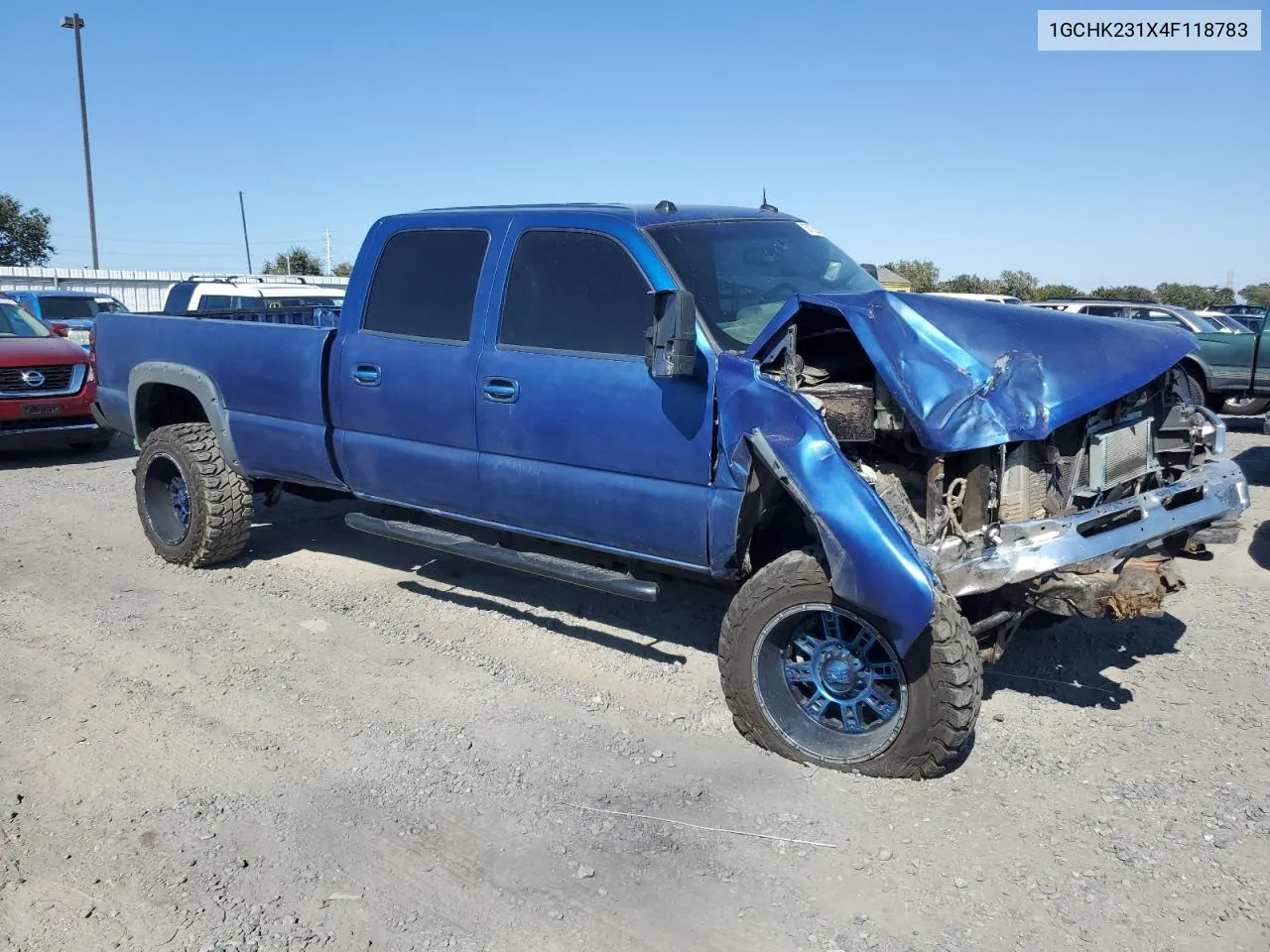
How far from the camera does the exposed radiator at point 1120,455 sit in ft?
12.8

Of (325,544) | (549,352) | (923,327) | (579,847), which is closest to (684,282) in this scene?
(549,352)

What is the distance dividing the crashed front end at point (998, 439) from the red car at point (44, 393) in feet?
29.7

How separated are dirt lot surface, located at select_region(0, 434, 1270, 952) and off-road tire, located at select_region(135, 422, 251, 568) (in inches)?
25.2

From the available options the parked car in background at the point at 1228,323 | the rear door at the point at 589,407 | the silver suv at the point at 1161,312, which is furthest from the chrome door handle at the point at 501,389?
the parked car in background at the point at 1228,323

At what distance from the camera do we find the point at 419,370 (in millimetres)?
4895

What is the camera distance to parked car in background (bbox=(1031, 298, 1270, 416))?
33.7ft

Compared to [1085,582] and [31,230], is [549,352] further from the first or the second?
[31,230]

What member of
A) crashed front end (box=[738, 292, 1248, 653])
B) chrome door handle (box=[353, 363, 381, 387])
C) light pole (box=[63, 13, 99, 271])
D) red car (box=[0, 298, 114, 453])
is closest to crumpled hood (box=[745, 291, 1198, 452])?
crashed front end (box=[738, 292, 1248, 653])

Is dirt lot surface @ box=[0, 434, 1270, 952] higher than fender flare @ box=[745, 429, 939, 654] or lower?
lower

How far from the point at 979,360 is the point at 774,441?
0.78 meters

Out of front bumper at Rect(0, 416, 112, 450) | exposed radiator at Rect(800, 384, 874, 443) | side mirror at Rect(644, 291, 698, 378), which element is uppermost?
side mirror at Rect(644, 291, 698, 378)

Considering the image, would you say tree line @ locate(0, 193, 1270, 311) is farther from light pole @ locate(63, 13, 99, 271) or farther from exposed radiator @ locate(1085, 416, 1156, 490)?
exposed radiator @ locate(1085, 416, 1156, 490)

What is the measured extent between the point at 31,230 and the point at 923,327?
51.0m

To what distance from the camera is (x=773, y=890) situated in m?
3.05
